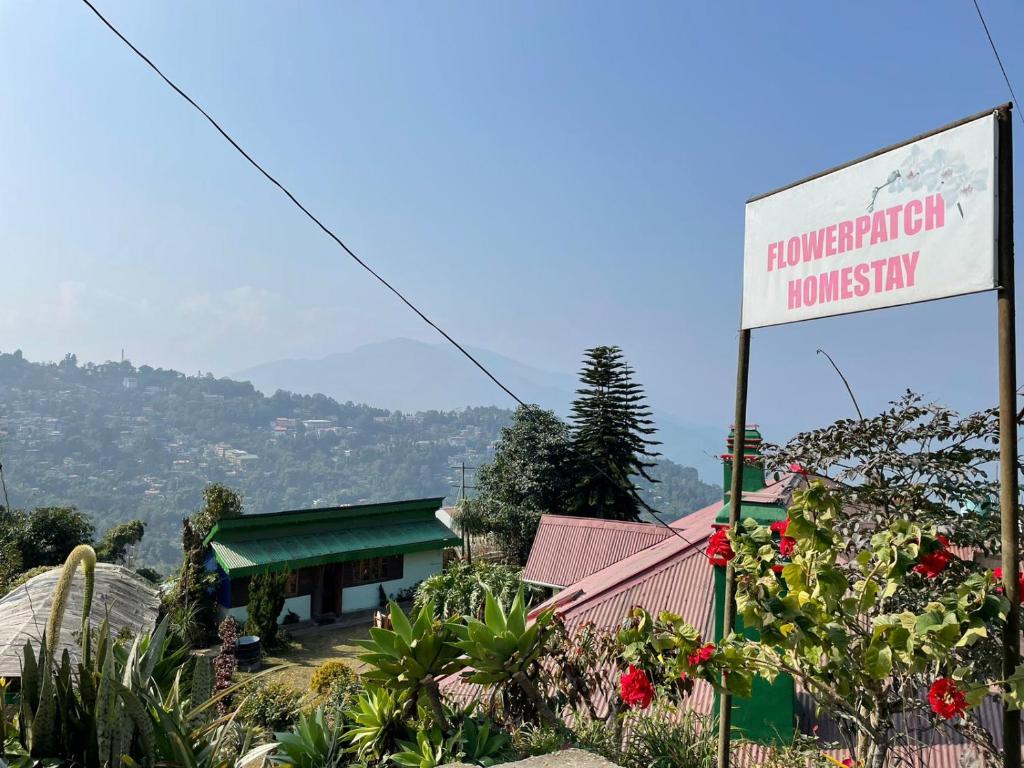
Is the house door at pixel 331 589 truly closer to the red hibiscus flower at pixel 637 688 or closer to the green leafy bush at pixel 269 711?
the green leafy bush at pixel 269 711

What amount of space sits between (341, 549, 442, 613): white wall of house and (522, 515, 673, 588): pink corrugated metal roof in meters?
5.38

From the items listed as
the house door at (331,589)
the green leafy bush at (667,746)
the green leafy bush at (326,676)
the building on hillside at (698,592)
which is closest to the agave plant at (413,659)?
the building on hillside at (698,592)

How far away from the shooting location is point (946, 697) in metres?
2.32

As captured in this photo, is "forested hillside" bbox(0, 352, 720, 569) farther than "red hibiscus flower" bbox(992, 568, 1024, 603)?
Yes

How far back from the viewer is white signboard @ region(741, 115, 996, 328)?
248 cm

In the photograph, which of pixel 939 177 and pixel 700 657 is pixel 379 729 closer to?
pixel 700 657

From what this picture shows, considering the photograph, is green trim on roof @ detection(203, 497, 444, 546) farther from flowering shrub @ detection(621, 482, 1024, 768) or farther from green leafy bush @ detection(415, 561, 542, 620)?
flowering shrub @ detection(621, 482, 1024, 768)

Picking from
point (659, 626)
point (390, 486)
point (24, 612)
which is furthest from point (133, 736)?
point (390, 486)

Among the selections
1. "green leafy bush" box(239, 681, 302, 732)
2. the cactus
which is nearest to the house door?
"green leafy bush" box(239, 681, 302, 732)

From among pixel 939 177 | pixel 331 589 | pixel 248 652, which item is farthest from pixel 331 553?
pixel 939 177

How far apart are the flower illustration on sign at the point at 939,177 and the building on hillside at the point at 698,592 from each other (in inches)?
54.0

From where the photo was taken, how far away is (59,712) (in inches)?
116

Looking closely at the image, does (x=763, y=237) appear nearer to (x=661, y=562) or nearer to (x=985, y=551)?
(x=985, y=551)

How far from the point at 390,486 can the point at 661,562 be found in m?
176
